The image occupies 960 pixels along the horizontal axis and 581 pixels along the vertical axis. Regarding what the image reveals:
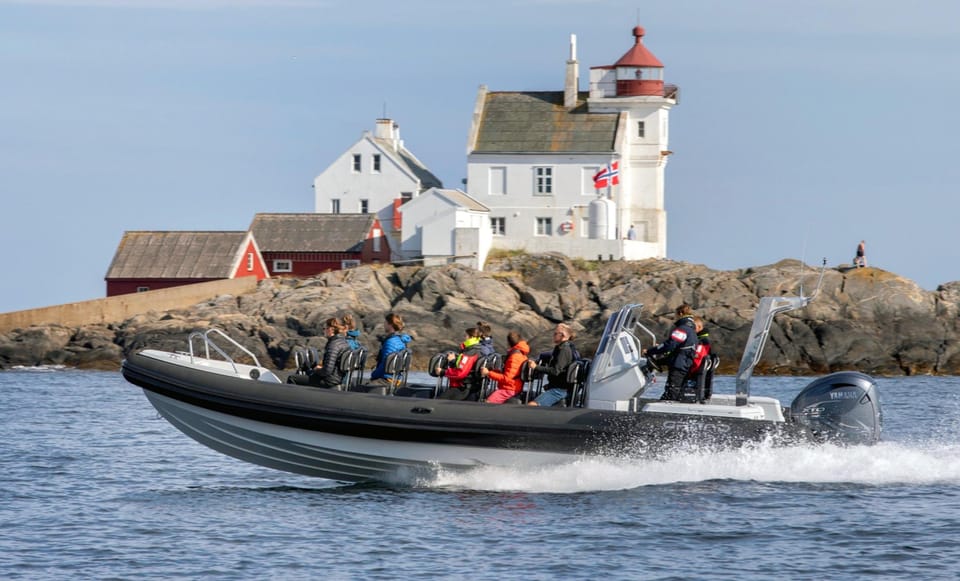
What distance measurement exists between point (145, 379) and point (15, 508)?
1.71 metres

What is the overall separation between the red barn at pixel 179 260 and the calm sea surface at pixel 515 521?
30.3 meters

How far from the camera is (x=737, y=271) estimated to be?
42.1m

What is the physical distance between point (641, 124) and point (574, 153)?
10.7ft

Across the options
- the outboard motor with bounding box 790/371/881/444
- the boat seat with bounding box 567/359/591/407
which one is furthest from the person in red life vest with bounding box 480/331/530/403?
the outboard motor with bounding box 790/371/881/444

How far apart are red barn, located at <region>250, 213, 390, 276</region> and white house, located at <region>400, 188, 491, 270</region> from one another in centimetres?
129

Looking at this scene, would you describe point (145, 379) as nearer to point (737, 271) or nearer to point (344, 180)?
point (737, 271)

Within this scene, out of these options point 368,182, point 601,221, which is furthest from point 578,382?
point 368,182

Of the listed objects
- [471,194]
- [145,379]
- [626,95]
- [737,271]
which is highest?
[626,95]

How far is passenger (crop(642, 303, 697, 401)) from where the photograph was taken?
1252 cm

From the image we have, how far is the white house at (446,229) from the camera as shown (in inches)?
1767

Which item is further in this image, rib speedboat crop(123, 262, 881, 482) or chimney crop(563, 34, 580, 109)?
chimney crop(563, 34, 580, 109)

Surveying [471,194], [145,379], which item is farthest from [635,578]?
[471,194]

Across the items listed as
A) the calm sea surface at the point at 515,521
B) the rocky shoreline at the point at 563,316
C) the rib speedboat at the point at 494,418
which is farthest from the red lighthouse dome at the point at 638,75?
the rib speedboat at the point at 494,418

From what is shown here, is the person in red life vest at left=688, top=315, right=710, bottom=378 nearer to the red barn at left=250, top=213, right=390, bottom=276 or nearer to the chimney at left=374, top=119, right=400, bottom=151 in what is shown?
the red barn at left=250, top=213, right=390, bottom=276
